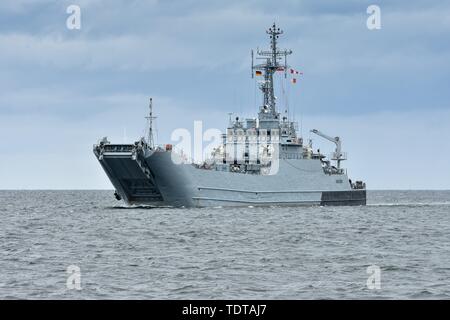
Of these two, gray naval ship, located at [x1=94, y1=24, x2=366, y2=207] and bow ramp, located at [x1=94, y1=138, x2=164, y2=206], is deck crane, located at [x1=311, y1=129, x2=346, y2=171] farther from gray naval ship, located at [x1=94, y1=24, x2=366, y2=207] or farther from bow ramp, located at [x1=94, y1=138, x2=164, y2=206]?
bow ramp, located at [x1=94, y1=138, x2=164, y2=206]

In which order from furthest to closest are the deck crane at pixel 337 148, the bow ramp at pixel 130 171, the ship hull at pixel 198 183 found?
the deck crane at pixel 337 148 < the ship hull at pixel 198 183 < the bow ramp at pixel 130 171

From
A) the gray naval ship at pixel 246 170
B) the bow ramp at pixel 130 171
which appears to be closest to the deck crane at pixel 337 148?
the gray naval ship at pixel 246 170

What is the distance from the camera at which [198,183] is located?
65500 millimetres

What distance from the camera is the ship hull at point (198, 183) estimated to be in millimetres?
63219

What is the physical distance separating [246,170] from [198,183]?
1055 cm

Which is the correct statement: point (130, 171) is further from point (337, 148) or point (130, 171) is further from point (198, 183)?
point (337, 148)

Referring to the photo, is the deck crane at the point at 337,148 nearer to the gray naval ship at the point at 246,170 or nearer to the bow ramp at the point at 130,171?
the gray naval ship at the point at 246,170

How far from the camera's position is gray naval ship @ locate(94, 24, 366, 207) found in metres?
63.5

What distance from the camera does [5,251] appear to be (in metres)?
35.9

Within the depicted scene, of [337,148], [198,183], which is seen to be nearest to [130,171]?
[198,183]

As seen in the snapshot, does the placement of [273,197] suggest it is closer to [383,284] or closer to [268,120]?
[268,120]

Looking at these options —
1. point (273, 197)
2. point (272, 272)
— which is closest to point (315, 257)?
point (272, 272)
